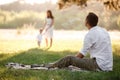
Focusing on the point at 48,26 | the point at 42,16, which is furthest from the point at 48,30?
the point at 42,16

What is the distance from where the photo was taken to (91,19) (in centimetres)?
942

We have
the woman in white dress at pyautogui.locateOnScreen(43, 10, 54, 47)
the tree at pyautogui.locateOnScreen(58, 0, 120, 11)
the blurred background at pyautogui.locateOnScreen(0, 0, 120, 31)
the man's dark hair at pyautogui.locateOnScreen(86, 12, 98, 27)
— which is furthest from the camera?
the blurred background at pyautogui.locateOnScreen(0, 0, 120, 31)

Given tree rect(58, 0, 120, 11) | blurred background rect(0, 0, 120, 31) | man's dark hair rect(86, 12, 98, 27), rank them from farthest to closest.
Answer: blurred background rect(0, 0, 120, 31) → tree rect(58, 0, 120, 11) → man's dark hair rect(86, 12, 98, 27)

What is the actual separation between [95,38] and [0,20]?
35.1 metres

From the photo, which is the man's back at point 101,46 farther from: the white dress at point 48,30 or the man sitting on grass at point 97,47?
the white dress at point 48,30

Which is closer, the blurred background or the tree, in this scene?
the tree

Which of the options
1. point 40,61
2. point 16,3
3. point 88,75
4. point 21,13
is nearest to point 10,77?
point 88,75

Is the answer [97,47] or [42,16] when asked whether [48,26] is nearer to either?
[97,47]

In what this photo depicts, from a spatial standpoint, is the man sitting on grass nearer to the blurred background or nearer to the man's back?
the man's back

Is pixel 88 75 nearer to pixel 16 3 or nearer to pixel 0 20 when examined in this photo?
pixel 0 20

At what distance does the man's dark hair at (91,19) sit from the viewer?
30.8ft

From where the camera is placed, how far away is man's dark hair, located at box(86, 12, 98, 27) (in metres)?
→ 9.38

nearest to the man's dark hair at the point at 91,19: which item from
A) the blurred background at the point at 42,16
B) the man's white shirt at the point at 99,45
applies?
the man's white shirt at the point at 99,45

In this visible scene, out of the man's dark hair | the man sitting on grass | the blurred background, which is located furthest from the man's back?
the blurred background
